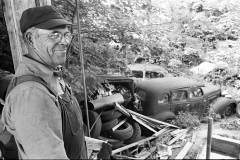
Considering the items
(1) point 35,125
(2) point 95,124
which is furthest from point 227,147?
(2) point 95,124

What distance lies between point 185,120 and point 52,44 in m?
4.73

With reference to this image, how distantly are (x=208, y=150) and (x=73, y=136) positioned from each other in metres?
0.82

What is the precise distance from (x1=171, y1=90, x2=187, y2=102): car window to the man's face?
180 inches

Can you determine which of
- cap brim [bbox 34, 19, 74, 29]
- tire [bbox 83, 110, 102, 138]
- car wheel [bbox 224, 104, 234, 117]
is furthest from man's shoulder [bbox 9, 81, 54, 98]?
car wheel [bbox 224, 104, 234, 117]

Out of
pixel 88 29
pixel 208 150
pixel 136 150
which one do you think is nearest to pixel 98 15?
pixel 88 29

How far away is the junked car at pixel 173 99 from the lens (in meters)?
5.20

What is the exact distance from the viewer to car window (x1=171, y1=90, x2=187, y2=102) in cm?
532

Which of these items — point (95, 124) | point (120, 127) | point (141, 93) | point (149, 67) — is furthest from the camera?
point (149, 67)

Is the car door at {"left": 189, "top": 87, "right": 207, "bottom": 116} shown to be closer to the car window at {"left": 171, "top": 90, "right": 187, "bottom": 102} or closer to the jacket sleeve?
the car window at {"left": 171, "top": 90, "right": 187, "bottom": 102}

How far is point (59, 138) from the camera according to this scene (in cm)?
92

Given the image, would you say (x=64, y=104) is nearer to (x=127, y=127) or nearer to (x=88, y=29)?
(x=88, y=29)

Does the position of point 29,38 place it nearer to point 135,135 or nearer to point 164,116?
point 135,135

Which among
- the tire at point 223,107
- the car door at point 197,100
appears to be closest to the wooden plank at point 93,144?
the car door at point 197,100

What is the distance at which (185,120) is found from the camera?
5.07 meters
